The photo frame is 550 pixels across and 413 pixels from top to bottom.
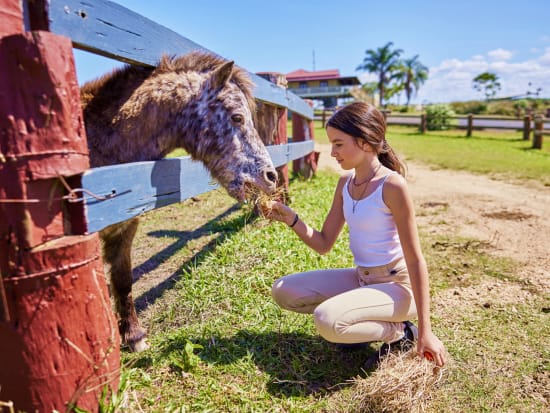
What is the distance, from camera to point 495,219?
20.9 feet

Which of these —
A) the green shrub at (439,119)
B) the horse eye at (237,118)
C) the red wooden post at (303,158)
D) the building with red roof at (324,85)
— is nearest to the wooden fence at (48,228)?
the horse eye at (237,118)

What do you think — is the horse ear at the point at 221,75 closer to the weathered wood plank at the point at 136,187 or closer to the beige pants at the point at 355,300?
the weathered wood plank at the point at 136,187

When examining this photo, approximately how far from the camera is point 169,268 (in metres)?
4.49

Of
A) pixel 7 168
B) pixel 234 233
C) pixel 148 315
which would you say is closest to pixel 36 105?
pixel 7 168

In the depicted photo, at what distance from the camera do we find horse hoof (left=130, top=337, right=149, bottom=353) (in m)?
2.88

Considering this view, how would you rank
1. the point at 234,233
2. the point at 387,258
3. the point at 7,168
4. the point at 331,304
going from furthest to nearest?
1. the point at 234,233
2. the point at 387,258
3. the point at 331,304
4. the point at 7,168

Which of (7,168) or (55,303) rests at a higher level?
(7,168)

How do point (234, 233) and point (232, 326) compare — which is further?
point (234, 233)

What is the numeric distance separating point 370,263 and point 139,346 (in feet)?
5.38

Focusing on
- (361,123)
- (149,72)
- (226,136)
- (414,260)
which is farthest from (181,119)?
(414,260)

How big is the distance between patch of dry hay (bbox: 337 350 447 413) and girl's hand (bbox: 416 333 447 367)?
0.04 m

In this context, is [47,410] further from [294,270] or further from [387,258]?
[294,270]

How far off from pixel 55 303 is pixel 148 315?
6.50 feet

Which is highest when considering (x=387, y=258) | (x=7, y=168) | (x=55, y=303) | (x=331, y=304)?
(x=7, y=168)
